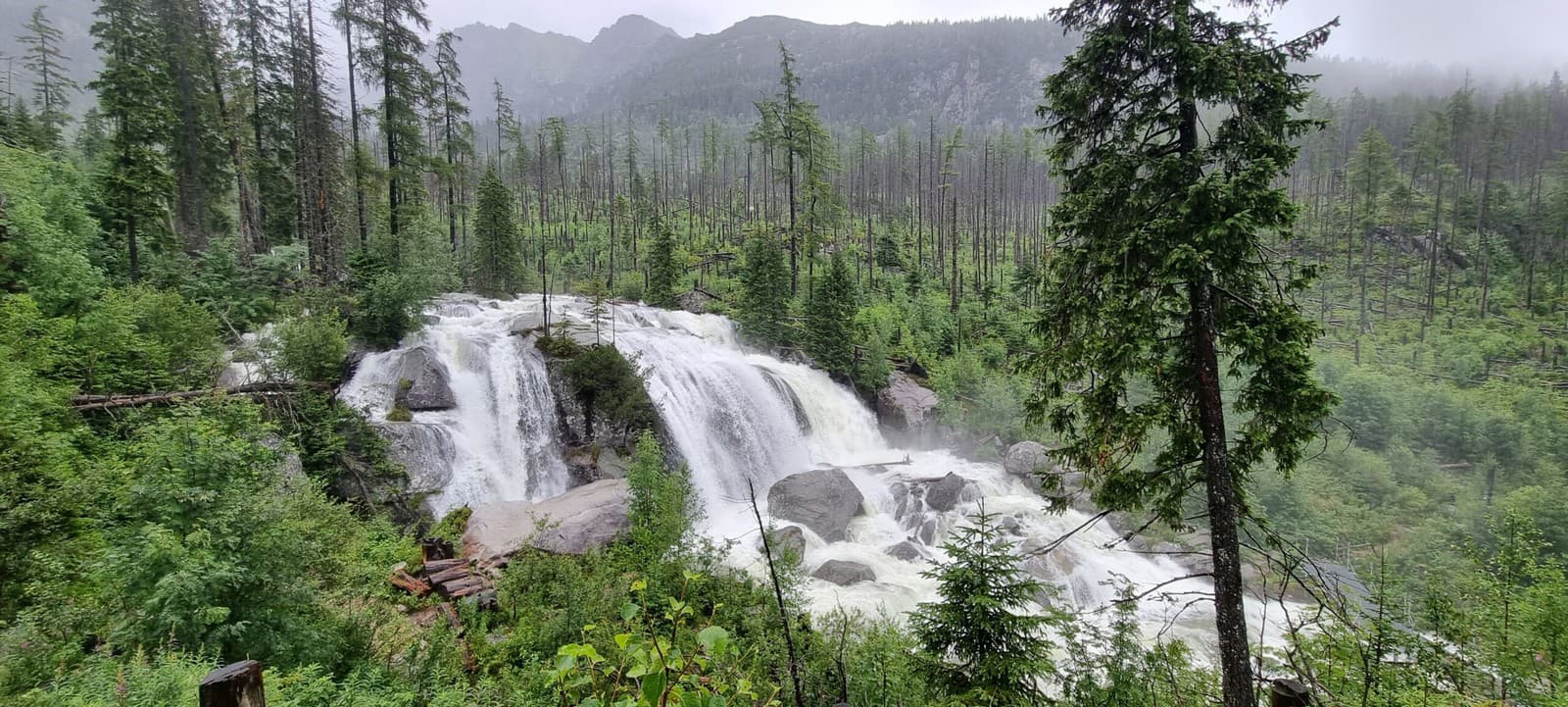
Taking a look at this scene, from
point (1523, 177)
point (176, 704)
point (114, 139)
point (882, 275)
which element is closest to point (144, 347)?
point (114, 139)

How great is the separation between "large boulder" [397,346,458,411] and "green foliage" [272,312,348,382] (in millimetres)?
1906

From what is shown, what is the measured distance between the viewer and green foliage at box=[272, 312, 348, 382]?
1473 centimetres

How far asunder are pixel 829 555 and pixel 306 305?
57.8ft

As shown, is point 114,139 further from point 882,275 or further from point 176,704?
point 882,275

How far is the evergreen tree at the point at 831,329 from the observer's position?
2700cm

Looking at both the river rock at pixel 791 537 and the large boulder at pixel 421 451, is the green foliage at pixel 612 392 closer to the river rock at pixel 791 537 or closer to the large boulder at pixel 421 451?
the large boulder at pixel 421 451

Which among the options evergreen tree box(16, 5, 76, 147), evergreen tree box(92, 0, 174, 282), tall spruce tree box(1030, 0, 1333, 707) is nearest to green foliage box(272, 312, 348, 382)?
evergreen tree box(92, 0, 174, 282)

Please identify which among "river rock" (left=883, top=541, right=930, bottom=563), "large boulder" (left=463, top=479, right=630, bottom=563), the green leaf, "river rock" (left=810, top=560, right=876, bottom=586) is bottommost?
"river rock" (left=883, top=541, right=930, bottom=563)

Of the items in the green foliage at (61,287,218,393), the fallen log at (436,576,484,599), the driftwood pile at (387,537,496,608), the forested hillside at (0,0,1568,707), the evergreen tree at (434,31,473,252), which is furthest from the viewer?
the evergreen tree at (434,31,473,252)

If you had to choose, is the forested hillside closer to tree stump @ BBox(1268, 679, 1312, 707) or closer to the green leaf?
the green leaf

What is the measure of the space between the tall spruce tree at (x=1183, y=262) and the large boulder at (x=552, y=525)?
1016 cm

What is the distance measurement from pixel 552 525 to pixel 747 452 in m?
8.62

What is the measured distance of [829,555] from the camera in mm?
15938

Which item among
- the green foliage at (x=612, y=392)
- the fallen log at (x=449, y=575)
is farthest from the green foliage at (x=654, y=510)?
the green foliage at (x=612, y=392)
